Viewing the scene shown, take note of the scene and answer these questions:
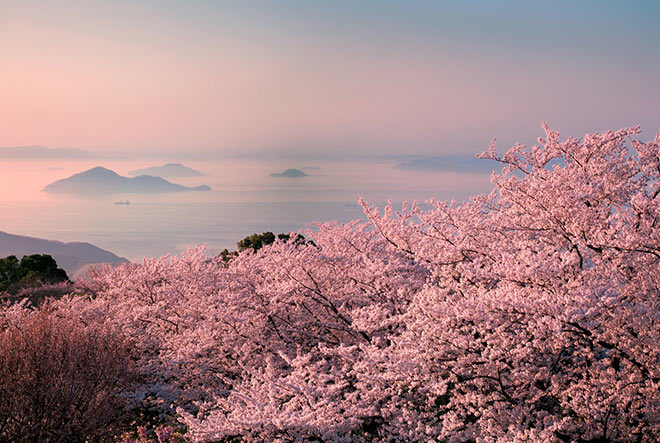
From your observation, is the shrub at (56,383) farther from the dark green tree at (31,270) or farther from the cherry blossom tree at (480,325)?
the dark green tree at (31,270)

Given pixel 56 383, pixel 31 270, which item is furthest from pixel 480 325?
pixel 31 270

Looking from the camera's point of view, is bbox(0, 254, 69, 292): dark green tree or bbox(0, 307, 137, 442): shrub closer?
bbox(0, 307, 137, 442): shrub

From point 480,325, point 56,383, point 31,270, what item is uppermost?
point 480,325

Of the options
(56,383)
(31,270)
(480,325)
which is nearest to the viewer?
(480,325)

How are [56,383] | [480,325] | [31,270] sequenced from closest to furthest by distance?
1. [480,325]
2. [56,383]
3. [31,270]

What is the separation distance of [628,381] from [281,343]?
8245 millimetres

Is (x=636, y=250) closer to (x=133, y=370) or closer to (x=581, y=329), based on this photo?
(x=581, y=329)

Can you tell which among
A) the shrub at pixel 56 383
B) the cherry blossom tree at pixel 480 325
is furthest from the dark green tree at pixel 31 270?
the cherry blossom tree at pixel 480 325

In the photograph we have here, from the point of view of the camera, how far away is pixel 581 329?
8.69m

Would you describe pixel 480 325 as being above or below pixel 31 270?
above

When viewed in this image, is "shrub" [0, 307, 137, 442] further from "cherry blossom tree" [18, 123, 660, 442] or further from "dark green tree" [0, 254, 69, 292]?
"dark green tree" [0, 254, 69, 292]

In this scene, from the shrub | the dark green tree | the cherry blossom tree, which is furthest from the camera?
the dark green tree

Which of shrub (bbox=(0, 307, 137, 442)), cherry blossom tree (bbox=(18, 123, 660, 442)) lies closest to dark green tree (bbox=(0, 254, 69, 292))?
shrub (bbox=(0, 307, 137, 442))

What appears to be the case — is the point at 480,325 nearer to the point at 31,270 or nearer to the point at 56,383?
the point at 56,383
